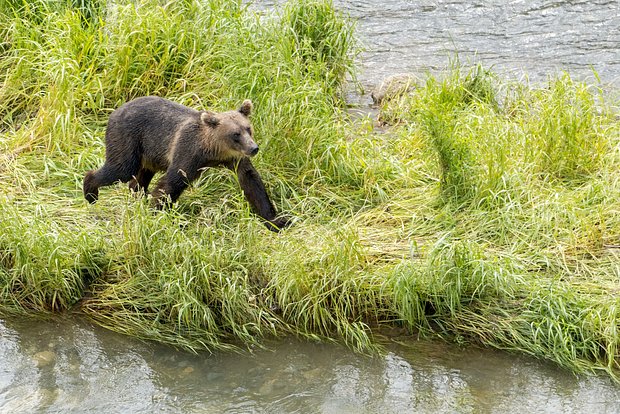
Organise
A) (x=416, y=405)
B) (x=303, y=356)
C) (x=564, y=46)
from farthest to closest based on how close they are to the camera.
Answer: (x=564, y=46), (x=303, y=356), (x=416, y=405)

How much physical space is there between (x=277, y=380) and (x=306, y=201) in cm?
158

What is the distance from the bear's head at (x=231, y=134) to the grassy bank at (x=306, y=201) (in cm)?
28

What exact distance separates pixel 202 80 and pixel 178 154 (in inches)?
50.9

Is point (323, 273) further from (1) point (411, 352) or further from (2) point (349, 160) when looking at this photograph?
(2) point (349, 160)

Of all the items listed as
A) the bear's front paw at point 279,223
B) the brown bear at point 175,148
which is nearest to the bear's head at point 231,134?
the brown bear at point 175,148

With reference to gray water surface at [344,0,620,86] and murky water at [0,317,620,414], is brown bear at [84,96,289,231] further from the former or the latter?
gray water surface at [344,0,620,86]

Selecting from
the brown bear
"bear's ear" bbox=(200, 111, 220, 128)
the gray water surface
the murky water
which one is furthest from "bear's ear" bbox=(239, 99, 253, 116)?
the gray water surface

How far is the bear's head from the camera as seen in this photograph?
20.6ft

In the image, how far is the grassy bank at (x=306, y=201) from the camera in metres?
5.60

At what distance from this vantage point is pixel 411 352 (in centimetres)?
551

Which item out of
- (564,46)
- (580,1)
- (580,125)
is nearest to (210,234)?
(580,125)

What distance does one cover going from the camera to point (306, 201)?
6.59 metres

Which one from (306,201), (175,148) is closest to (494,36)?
(306,201)

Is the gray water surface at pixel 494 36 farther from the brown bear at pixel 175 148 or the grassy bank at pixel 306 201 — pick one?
the brown bear at pixel 175 148
